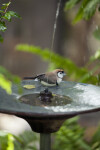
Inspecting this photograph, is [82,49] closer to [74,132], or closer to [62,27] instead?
[62,27]

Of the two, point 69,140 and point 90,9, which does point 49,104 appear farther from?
point 69,140

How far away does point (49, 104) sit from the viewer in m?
2.67

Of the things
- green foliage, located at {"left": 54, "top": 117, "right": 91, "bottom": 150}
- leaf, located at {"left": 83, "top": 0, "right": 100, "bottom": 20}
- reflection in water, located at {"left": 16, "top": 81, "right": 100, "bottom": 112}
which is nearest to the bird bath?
reflection in water, located at {"left": 16, "top": 81, "right": 100, "bottom": 112}

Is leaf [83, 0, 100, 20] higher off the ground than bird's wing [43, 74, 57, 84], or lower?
higher

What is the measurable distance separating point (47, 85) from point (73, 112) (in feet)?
3.21

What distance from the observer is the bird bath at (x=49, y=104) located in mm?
2320

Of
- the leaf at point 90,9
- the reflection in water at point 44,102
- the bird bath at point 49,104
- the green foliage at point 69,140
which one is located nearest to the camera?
the bird bath at point 49,104

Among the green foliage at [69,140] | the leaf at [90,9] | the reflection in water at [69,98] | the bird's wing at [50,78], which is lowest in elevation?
the green foliage at [69,140]

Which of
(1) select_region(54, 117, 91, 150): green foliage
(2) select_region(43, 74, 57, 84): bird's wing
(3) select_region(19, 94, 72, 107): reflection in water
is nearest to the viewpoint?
(3) select_region(19, 94, 72, 107): reflection in water

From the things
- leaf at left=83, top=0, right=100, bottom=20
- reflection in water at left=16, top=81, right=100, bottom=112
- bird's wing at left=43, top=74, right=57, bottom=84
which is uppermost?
leaf at left=83, top=0, right=100, bottom=20

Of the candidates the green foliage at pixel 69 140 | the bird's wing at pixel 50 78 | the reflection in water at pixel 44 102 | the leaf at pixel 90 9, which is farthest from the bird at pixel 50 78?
the green foliage at pixel 69 140

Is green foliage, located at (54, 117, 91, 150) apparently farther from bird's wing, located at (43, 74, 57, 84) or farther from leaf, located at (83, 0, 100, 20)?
leaf, located at (83, 0, 100, 20)

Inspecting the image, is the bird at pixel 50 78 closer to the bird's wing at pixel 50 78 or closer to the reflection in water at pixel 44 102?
the bird's wing at pixel 50 78

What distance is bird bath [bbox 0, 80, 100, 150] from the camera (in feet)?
7.61
